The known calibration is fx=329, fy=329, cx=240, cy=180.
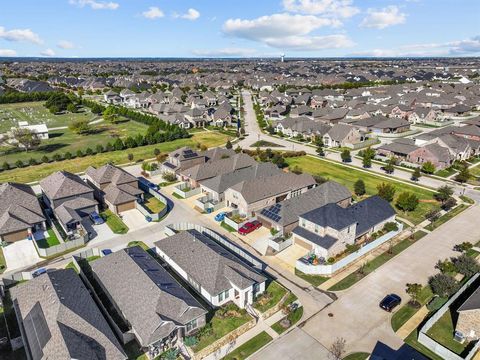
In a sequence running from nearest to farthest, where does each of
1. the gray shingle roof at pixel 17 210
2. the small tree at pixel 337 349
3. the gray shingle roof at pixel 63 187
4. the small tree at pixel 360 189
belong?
the small tree at pixel 337 349 < the gray shingle roof at pixel 17 210 < the gray shingle roof at pixel 63 187 < the small tree at pixel 360 189

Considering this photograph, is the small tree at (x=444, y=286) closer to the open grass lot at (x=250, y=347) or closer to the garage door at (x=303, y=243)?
the garage door at (x=303, y=243)

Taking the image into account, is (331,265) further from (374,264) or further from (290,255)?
(374,264)

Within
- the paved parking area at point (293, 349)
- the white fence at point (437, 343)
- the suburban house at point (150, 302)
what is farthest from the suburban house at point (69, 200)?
the white fence at point (437, 343)

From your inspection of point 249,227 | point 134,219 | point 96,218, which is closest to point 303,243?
point 249,227

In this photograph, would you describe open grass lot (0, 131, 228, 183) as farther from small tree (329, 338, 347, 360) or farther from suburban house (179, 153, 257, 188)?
small tree (329, 338, 347, 360)

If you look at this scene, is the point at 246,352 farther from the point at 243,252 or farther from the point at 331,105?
the point at 331,105

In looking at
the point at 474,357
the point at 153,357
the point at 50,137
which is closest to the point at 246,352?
the point at 153,357

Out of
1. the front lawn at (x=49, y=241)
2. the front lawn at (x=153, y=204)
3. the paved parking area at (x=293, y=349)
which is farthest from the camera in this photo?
the front lawn at (x=153, y=204)

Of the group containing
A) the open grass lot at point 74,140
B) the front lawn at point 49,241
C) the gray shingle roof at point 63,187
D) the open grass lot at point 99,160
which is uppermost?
the gray shingle roof at point 63,187
